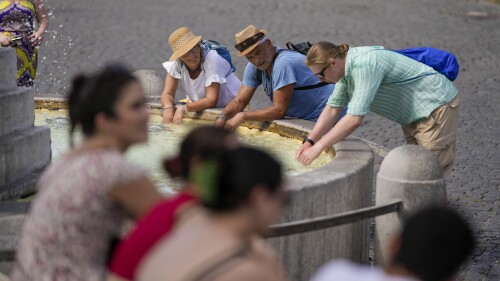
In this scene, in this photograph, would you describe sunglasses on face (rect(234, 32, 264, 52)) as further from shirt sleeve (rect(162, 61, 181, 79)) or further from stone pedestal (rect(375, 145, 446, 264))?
stone pedestal (rect(375, 145, 446, 264))

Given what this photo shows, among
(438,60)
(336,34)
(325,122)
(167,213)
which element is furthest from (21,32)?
(336,34)

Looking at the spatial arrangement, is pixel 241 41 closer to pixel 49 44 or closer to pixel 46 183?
pixel 46 183

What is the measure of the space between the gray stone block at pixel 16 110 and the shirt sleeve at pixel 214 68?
1.89m

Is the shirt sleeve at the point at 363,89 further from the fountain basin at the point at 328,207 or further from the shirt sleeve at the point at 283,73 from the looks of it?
the shirt sleeve at the point at 283,73

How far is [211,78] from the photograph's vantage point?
8.34 meters

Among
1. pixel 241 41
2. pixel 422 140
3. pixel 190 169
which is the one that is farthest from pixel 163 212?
pixel 241 41

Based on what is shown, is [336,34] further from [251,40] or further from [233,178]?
[233,178]

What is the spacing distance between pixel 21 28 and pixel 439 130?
4.31m

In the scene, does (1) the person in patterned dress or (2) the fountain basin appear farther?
(1) the person in patterned dress

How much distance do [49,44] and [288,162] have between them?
9.01 meters

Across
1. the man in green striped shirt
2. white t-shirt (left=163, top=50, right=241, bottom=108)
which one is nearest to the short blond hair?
the man in green striped shirt

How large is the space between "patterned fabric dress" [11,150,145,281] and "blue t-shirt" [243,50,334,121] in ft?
13.1

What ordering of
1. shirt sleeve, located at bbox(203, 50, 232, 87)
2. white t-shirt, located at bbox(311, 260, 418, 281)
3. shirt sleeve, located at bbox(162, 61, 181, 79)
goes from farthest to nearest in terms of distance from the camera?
shirt sleeve, located at bbox(162, 61, 181, 79) < shirt sleeve, located at bbox(203, 50, 232, 87) < white t-shirt, located at bbox(311, 260, 418, 281)

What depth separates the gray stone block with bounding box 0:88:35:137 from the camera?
6.42 metres
